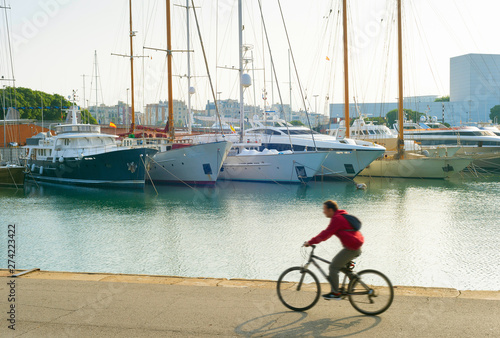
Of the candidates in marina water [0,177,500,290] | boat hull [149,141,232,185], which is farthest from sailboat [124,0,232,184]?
marina water [0,177,500,290]

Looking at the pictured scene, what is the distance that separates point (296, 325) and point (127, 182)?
98.1 feet

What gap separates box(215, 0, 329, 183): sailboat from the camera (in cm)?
3644

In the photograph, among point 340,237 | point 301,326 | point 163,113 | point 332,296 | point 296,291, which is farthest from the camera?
point 163,113

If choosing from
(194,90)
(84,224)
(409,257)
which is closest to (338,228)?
(409,257)

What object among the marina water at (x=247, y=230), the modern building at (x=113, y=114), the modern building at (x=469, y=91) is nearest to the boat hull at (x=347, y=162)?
the marina water at (x=247, y=230)

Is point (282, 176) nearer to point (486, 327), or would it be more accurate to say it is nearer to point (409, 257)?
point (409, 257)

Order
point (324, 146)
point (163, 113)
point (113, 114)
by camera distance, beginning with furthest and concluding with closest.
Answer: point (113, 114), point (163, 113), point (324, 146)

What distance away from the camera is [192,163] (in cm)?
3594

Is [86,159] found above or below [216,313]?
above

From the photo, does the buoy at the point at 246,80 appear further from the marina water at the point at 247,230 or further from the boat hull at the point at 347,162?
the marina water at the point at 247,230

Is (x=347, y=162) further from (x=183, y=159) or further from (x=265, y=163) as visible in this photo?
(x=183, y=159)

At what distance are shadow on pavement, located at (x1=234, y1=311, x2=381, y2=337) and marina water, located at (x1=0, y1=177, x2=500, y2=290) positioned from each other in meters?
6.23

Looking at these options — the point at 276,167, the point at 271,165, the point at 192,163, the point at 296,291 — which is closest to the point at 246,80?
the point at 271,165

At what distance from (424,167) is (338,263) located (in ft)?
114
